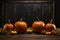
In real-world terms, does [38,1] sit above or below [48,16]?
above

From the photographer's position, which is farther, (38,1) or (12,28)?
(38,1)

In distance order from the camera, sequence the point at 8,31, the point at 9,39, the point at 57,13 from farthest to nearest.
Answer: the point at 57,13 → the point at 8,31 → the point at 9,39

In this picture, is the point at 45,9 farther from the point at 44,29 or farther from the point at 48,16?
the point at 44,29

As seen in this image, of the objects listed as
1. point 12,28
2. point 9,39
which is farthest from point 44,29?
point 9,39

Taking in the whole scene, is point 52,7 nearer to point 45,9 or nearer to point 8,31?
point 45,9

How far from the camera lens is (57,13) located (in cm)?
260

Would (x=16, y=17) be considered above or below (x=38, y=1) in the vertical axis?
below

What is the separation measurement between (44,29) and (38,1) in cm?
77

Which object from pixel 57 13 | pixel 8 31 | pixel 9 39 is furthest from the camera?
pixel 57 13

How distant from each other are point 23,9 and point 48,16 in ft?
1.26

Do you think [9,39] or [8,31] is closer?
[9,39]

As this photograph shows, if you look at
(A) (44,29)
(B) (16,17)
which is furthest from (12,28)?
(B) (16,17)

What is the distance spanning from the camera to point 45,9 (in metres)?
2.63

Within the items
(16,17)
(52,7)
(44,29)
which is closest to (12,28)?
(44,29)
